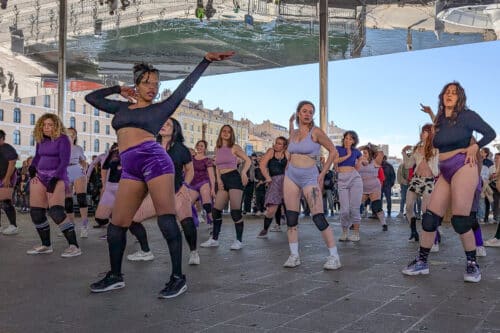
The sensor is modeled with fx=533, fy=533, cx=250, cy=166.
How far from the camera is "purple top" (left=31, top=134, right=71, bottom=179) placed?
679 cm

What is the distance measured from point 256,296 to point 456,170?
228 cm

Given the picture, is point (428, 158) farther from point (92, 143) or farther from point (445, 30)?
point (92, 143)

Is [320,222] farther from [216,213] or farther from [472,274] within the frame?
[216,213]

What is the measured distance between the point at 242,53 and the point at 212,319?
1454 centimetres

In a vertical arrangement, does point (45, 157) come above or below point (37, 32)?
below

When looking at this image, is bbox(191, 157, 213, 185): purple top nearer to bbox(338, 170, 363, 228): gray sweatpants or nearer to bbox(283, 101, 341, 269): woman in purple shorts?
bbox(338, 170, 363, 228): gray sweatpants

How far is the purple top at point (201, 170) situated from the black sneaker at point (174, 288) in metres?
4.38

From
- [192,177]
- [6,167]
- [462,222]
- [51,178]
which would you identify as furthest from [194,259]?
[6,167]

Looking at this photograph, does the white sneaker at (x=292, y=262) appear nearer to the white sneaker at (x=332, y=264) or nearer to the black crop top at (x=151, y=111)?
the white sneaker at (x=332, y=264)

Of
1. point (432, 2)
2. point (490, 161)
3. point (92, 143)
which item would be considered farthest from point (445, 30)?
point (92, 143)

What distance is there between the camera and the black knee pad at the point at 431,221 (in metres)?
5.27

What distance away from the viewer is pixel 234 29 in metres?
15.4

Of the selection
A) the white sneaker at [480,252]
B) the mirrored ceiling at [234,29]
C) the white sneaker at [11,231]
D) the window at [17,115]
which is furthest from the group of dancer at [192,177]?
the window at [17,115]

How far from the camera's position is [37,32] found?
1606 centimetres
